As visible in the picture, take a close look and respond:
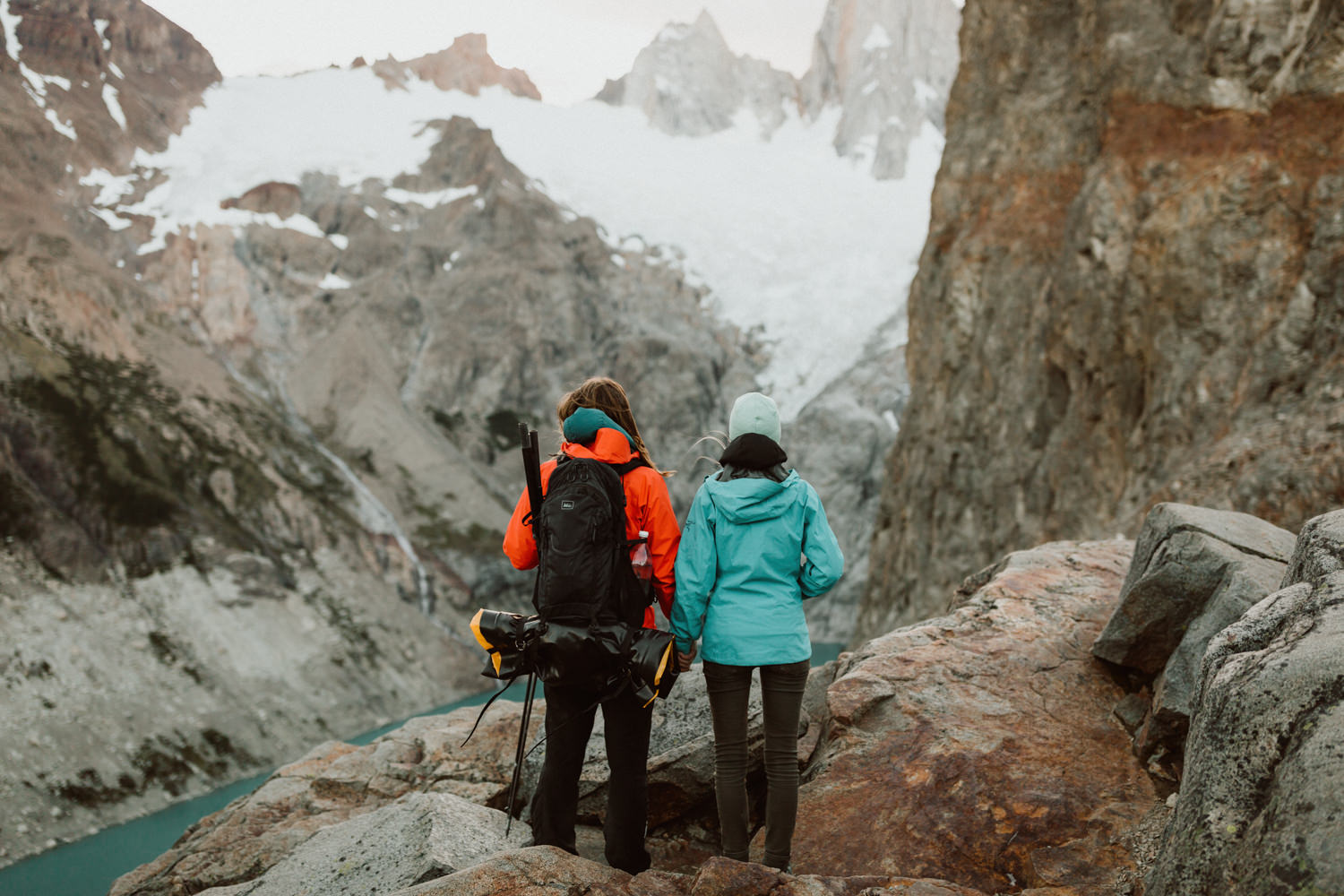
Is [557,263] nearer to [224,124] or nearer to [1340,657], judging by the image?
[224,124]

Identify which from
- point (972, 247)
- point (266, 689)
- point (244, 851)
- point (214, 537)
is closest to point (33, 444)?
point (214, 537)

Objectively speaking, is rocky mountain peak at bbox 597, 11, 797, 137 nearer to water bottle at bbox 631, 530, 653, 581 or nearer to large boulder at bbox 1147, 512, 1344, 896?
water bottle at bbox 631, 530, 653, 581

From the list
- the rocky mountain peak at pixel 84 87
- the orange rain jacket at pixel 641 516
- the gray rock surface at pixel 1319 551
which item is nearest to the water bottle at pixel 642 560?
the orange rain jacket at pixel 641 516

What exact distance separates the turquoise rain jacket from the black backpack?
33cm

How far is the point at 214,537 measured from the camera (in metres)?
54.6

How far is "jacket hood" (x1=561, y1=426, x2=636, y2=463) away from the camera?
16.1 feet

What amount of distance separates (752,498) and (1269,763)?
2435 millimetres

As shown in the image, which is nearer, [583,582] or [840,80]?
[583,582]

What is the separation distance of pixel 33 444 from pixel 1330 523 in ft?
196

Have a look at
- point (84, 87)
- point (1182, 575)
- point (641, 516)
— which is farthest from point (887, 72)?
point (641, 516)

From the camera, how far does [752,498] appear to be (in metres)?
4.85

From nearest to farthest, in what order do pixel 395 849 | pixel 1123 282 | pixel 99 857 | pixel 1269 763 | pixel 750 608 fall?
pixel 1269 763
pixel 750 608
pixel 395 849
pixel 1123 282
pixel 99 857

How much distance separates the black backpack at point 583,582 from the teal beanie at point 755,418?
741mm

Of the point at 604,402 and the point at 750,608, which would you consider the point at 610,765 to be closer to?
the point at 750,608
